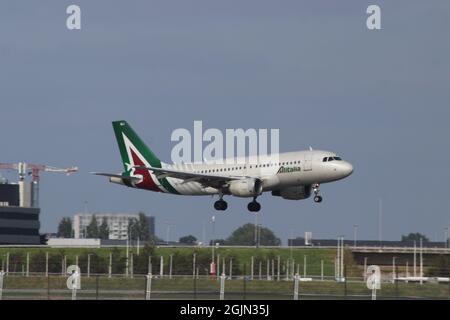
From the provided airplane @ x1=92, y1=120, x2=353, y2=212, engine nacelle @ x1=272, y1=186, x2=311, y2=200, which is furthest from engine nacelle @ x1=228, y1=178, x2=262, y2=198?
engine nacelle @ x1=272, y1=186, x2=311, y2=200

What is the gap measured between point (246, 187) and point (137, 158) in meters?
18.6

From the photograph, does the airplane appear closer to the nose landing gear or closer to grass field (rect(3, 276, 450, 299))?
the nose landing gear

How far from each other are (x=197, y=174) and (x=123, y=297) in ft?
123

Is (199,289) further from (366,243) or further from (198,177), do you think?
(366,243)

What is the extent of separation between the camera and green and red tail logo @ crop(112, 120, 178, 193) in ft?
365

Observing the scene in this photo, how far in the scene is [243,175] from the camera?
10281cm

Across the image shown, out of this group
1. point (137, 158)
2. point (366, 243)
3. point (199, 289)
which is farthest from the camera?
point (366, 243)

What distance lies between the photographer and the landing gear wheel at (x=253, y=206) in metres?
104

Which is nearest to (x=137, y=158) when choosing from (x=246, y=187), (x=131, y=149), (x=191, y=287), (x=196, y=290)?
(x=131, y=149)

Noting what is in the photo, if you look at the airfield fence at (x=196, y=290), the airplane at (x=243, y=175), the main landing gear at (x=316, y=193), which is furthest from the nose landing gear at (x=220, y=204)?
the airfield fence at (x=196, y=290)

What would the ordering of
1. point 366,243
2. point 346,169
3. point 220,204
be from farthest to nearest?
point 366,243 → point 220,204 → point 346,169

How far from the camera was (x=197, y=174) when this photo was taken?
10288cm
